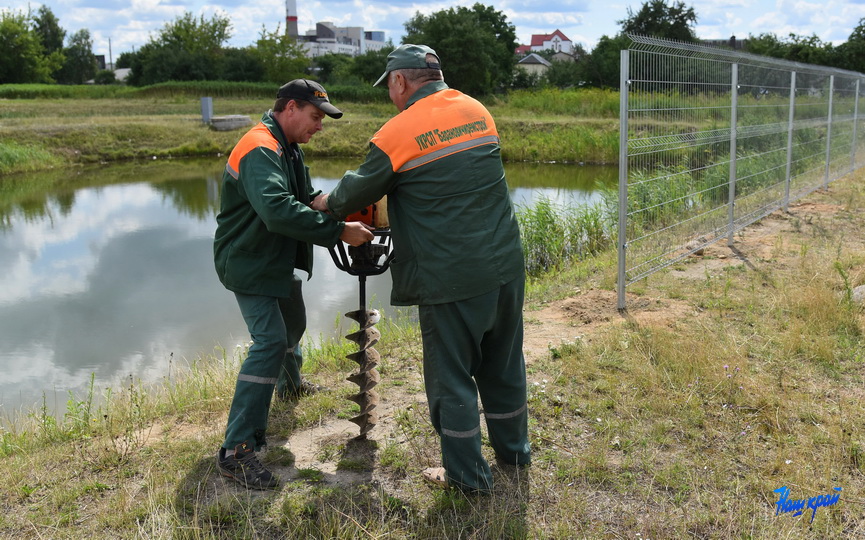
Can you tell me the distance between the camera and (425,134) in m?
3.28

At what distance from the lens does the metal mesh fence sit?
657cm

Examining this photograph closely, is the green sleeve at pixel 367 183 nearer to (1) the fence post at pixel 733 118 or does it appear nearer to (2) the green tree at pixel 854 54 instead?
(1) the fence post at pixel 733 118

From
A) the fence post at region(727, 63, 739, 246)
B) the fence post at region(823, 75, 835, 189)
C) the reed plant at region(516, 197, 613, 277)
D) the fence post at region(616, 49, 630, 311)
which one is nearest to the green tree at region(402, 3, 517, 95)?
the fence post at region(823, 75, 835, 189)

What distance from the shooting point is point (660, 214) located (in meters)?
7.62

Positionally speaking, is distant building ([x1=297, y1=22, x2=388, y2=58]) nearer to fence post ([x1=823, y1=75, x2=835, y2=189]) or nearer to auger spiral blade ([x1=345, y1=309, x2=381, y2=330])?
fence post ([x1=823, y1=75, x2=835, y2=189])

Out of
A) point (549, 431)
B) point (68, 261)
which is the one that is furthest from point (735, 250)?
point (68, 261)

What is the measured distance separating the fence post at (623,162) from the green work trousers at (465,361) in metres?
3.15

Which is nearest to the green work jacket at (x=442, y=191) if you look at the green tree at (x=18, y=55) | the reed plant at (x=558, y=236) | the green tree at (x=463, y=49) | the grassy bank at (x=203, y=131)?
the reed plant at (x=558, y=236)

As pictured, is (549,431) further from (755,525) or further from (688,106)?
(688,106)

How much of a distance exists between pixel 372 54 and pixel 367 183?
5380cm

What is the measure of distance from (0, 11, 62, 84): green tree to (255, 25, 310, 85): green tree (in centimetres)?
2044

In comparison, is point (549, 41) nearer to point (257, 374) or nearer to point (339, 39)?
point (339, 39)

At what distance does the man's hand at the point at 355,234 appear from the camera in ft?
12.3

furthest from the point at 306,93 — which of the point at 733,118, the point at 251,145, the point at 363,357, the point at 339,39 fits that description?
the point at 339,39
